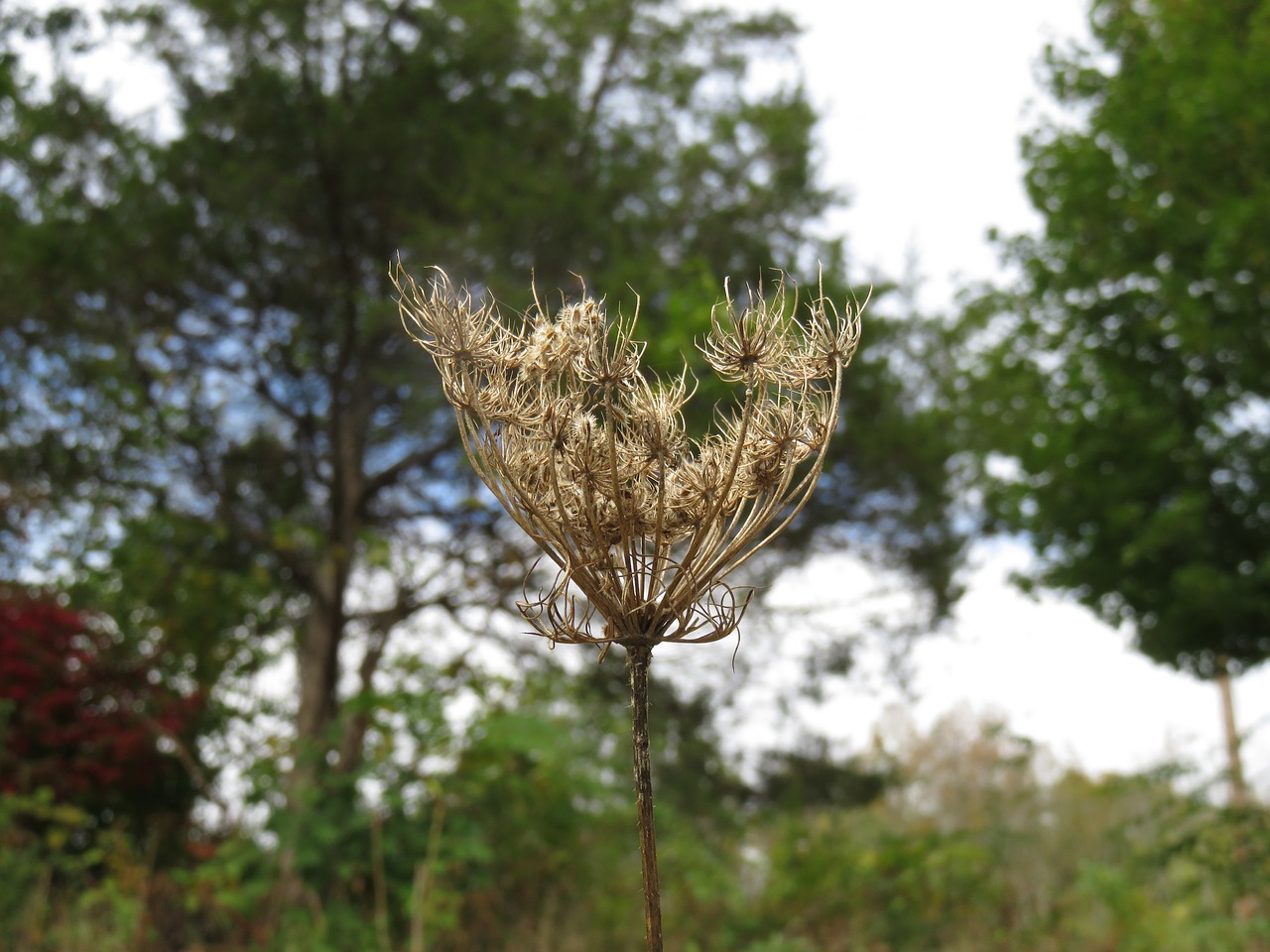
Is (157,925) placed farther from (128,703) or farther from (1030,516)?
(1030,516)

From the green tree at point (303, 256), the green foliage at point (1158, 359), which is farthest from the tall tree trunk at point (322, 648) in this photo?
the green foliage at point (1158, 359)

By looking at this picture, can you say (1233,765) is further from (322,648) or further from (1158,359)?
(322,648)

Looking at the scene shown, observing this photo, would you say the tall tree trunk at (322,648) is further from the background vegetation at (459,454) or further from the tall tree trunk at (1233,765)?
the tall tree trunk at (1233,765)

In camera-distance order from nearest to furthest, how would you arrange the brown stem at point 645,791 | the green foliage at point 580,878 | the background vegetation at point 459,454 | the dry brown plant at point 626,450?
1. the brown stem at point 645,791
2. the dry brown plant at point 626,450
3. the green foliage at point 580,878
4. the background vegetation at point 459,454

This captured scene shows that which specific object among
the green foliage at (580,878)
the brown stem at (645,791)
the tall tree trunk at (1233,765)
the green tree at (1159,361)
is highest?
the green tree at (1159,361)

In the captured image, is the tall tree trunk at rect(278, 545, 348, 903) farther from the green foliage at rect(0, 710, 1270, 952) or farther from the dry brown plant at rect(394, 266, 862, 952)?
the dry brown plant at rect(394, 266, 862, 952)

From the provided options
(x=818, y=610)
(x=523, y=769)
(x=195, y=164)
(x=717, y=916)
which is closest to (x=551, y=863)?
(x=523, y=769)

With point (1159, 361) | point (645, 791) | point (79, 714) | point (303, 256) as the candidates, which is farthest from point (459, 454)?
point (645, 791)

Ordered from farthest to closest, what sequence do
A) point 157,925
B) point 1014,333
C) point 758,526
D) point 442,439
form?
1. point 1014,333
2. point 442,439
3. point 157,925
4. point 758,526
